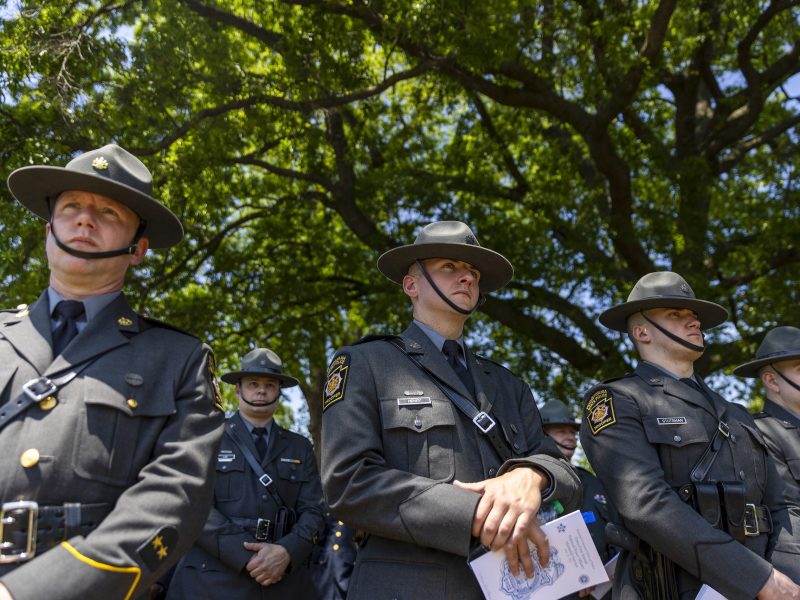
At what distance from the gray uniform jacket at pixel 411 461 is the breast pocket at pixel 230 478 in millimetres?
2720

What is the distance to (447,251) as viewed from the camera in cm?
417

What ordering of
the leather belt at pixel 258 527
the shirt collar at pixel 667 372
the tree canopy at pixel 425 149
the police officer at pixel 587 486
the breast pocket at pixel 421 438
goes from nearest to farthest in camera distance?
1. the breast pocket at pixel 421 438
2. the shirt collar at pixel 667 372
3. the leather belt at pixel 258 527
4. the police officer at pixel 587 486
5. the tree canopy at pixel 425 149

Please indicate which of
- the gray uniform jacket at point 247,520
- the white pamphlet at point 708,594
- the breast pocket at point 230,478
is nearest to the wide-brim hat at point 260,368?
the gray uniform jacket at point 247,520

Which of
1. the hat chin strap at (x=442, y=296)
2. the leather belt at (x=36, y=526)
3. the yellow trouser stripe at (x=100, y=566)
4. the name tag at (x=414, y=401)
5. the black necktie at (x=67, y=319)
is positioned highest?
the hat chin strap at (x=442, y=296)

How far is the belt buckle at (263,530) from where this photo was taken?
609cm

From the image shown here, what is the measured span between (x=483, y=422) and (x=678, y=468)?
1.39 meters

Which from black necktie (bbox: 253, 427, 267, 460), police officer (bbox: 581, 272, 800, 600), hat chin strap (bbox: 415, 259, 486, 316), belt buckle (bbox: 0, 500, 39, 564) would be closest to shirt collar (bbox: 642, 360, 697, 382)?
police officer (bbox: 581, 272, 800, 600)

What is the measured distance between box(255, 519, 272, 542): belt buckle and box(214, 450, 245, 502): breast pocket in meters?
0.27

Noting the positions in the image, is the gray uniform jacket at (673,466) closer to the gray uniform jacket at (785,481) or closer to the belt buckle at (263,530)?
the gray uniform jacket at (785,481)

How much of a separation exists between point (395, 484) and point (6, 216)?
25.2 ft

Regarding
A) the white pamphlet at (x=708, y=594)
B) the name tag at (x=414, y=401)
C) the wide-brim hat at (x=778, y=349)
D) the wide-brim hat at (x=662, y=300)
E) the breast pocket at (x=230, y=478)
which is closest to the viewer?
the name tag at (x=414, y=401)

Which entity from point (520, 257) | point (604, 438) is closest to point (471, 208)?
point (520, 257)

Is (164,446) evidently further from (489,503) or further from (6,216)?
(6,216)

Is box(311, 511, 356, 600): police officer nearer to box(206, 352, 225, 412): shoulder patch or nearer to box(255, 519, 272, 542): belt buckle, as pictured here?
box(255, 519, 272, 542): belt buckle
